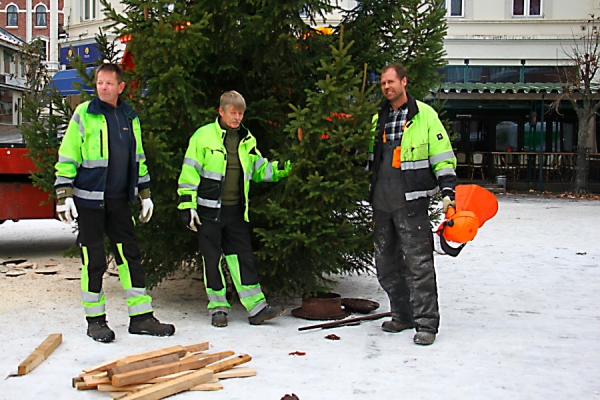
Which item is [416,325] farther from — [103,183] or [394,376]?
[103,183]

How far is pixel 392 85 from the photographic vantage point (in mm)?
5723

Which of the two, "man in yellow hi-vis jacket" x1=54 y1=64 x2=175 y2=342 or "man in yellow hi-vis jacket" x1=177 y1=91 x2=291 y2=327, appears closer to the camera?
"man in yellow hi-vis jacket" x1=54 y1=64 x2=175 y2=342

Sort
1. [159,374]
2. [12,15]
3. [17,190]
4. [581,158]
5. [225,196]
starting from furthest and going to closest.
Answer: [12,15] < [581,158] < [17,190] < [225,196] < [159,374]

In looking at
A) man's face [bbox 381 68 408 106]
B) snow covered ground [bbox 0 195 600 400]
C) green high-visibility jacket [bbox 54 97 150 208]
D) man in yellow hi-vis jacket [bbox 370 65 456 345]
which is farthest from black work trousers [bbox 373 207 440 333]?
green high-visibility jacket [bbox 54 97 150 208]

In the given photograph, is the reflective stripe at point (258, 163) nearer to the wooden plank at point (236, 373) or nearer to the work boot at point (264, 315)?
the work boot at point (264, 315)

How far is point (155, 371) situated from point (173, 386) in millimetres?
209

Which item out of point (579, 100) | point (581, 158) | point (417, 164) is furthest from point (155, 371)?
point (579, 100)

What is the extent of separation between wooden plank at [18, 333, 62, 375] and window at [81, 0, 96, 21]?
2963 centimetres

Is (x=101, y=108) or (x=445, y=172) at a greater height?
(x=101, y=108)

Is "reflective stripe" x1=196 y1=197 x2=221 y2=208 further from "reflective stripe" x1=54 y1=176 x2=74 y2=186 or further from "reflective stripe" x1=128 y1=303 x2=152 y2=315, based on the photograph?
"reflective stripe" x1=54 y1=176 x2=74 y2=186

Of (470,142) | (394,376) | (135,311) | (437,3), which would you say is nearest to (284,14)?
(437,3)

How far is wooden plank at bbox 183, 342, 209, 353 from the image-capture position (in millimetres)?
5023

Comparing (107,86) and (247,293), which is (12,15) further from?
(247,293)

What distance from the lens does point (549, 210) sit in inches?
718
